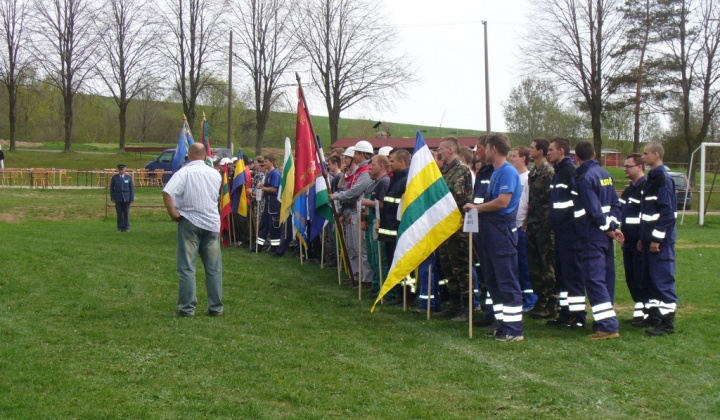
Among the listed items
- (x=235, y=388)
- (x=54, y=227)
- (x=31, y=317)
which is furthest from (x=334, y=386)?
(x=54, y=227)

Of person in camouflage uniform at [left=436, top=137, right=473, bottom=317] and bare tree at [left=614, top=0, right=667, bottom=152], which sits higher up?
bare tree at [left=614, top=0, right=667, bottom=152]

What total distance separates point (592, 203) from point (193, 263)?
475 centimetres

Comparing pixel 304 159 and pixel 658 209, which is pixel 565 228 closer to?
pixel 658 209

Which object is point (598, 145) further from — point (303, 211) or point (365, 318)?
point (365, 318)

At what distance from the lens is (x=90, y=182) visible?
38.1 m

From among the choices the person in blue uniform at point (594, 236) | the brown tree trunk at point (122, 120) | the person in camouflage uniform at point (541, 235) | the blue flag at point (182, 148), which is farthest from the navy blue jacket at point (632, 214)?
the brown tree trunk at point (122, 120)

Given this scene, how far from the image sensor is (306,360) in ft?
22.0

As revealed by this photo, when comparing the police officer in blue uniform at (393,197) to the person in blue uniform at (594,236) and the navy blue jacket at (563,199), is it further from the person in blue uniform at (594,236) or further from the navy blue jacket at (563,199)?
the person in blue uniform at (594,236)

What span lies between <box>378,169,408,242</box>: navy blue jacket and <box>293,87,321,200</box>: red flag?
2.42 m

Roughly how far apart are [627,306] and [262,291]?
17.2 feet

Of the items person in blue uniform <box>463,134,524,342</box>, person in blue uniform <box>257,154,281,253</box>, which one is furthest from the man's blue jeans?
person in blue uniform <box>257,154,281,253</box>

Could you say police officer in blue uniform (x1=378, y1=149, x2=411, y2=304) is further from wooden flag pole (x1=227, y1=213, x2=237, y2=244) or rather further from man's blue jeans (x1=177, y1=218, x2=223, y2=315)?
wooden flag pole (x1=227, y1=213, x2=237, y2=244)

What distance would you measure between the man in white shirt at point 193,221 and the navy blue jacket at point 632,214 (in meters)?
5.07

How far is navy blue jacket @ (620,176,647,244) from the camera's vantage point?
8.62 meters
